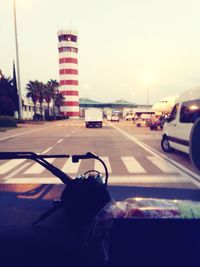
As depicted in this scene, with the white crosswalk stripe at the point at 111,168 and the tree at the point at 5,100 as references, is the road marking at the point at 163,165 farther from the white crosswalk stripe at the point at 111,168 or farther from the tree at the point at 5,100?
the tree at the point at 5,100

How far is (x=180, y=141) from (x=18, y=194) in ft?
24.5

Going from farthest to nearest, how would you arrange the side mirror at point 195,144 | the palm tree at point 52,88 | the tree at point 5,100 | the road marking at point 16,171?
the palm tree at point 52,88
the tree at point 5,100
the road marking at point 16,171
the side mirror at point 195,144

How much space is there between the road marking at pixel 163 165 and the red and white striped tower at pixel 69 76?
84.5m

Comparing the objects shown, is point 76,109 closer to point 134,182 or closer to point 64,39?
point 64,39

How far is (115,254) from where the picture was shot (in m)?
1.94

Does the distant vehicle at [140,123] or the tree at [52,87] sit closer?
the distant vehicle at [140,123]

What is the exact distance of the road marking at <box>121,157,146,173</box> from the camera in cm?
915

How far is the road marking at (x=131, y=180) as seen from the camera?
24.3 feet

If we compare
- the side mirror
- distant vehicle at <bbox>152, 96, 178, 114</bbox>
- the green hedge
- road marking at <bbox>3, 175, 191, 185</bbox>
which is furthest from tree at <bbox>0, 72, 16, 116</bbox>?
the side mirror

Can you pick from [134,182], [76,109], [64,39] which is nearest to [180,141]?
[134,182]

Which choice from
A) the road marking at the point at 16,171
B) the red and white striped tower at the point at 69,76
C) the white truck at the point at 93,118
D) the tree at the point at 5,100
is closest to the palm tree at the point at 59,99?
the red and white striped tower at the point at 69,76

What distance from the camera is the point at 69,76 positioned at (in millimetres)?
93312

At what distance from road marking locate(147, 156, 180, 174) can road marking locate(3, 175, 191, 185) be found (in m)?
Answer: 0.97

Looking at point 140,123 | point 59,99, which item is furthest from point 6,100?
point 59,99
